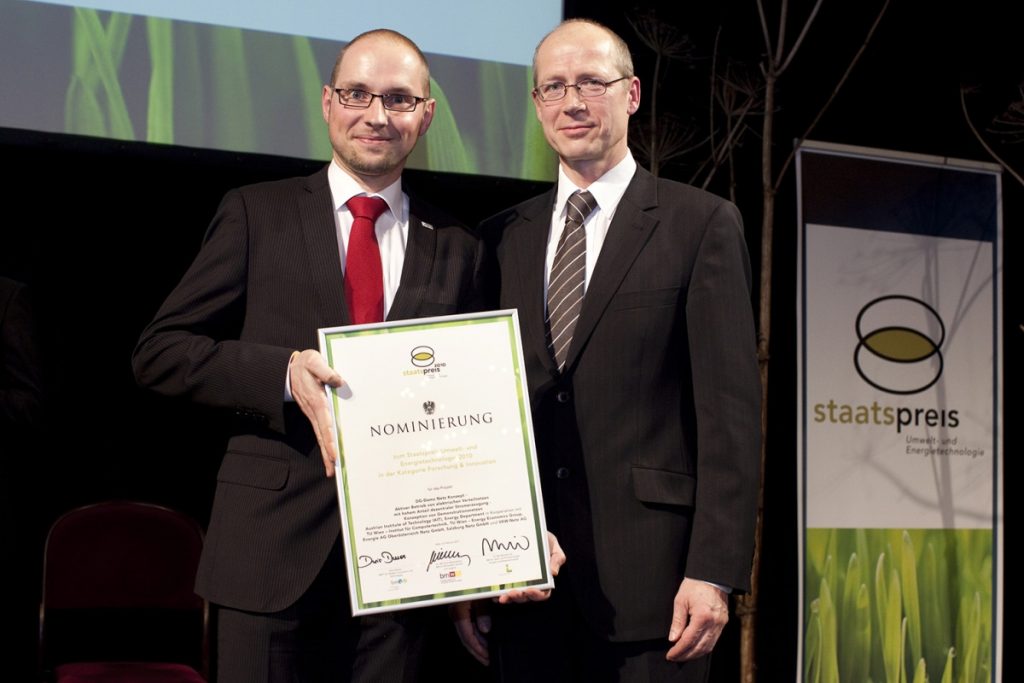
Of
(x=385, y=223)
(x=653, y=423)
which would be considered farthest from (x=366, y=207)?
(x=653, y=423)

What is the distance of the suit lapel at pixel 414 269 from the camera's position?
2049 millimetres

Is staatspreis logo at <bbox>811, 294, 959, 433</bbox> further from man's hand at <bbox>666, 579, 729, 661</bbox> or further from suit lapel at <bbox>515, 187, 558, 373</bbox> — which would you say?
man's hand at <bbox>666, 579, 729, 661</bbox>

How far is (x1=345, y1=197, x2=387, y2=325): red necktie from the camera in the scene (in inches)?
80.3

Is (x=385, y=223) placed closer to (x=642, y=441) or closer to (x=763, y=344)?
(x=642, y=441)

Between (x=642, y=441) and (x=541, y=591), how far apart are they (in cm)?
34

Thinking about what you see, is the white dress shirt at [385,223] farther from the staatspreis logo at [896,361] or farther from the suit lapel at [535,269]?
the staatspreis logo at [896,361]

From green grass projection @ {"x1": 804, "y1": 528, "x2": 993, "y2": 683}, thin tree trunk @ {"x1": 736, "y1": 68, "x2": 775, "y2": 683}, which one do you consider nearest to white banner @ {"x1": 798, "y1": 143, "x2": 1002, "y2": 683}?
green grass projection @ {"x1": 804, "y1": 528, "x2": 993, "y2": 683}

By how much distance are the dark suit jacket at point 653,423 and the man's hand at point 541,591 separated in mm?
82

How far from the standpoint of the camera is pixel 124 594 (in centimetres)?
324

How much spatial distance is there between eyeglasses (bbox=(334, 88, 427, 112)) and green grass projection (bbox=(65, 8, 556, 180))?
1230 millimetres

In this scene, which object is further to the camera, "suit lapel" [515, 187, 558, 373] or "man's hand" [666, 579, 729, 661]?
"suit lapel" [515, 187, 558, 373]

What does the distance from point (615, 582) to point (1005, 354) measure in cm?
325
